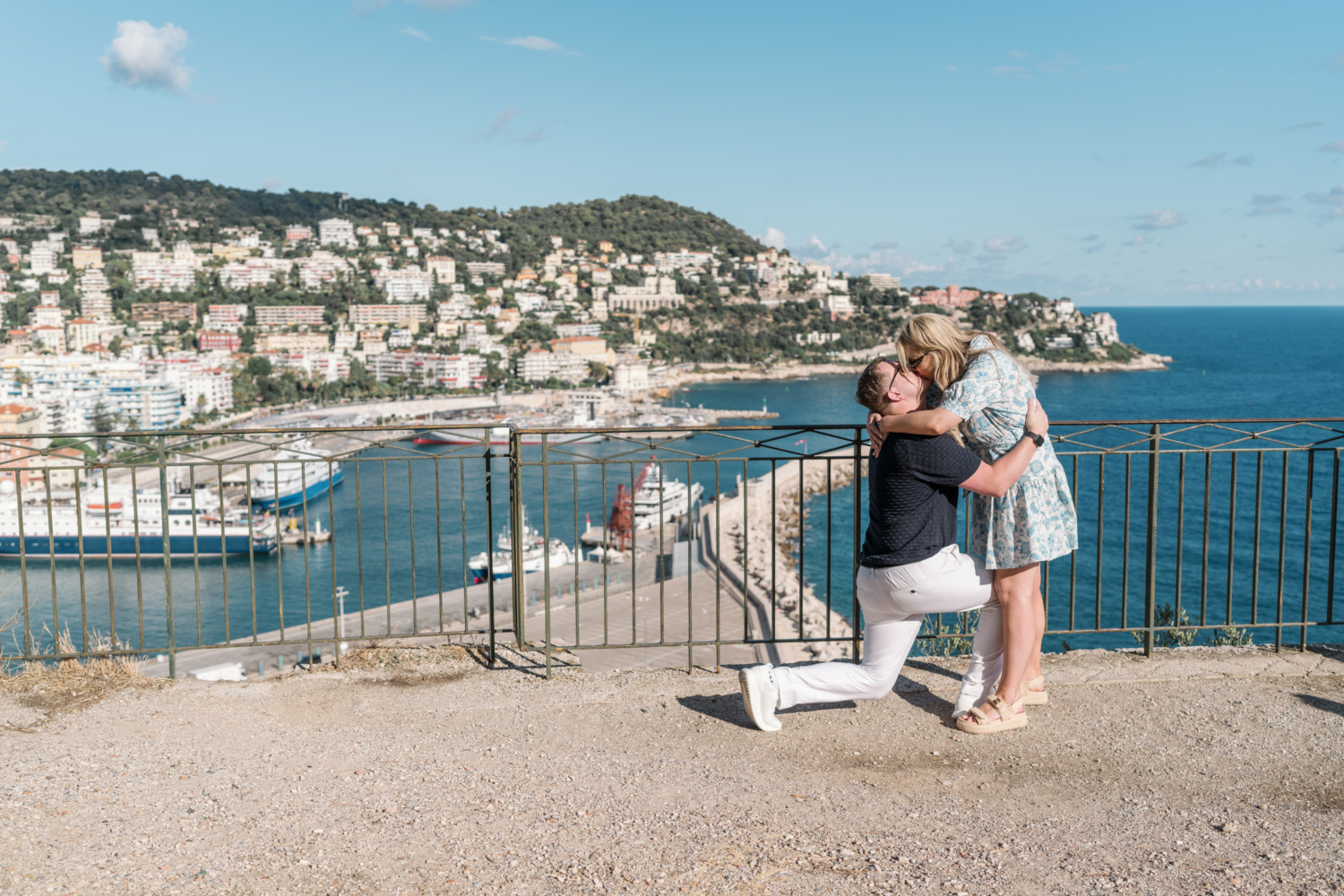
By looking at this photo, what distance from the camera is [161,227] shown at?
11544 centimetres

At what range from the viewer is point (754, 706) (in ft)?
8.56

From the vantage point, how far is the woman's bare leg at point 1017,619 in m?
2.57

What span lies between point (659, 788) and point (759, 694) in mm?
412

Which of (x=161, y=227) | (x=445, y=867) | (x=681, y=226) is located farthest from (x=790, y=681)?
(x=681, y=226)

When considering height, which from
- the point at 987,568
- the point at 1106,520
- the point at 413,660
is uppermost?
the point at 987,568

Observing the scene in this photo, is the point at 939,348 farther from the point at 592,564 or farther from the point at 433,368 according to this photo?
the point at 433,368

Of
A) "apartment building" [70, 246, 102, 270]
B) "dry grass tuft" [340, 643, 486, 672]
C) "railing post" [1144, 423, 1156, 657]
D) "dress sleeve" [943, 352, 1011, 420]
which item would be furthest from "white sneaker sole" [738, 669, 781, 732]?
"apartment building" [70, 246, 102, 270]

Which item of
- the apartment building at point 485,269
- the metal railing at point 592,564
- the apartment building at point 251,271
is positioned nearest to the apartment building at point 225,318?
the apartment building at point 251,271

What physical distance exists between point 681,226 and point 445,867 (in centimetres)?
14012

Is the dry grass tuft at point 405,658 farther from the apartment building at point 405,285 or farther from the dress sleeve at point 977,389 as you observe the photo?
the apartment building at point 405,285

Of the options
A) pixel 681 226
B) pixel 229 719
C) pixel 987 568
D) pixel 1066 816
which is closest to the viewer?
pixel 1066 816

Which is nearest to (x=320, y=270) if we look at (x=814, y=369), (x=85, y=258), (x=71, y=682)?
(x=85, y=258)

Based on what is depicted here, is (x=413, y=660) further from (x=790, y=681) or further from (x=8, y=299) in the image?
(x=8, y=299)

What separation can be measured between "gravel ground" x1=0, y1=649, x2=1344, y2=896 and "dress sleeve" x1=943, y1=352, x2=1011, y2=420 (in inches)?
34.0
